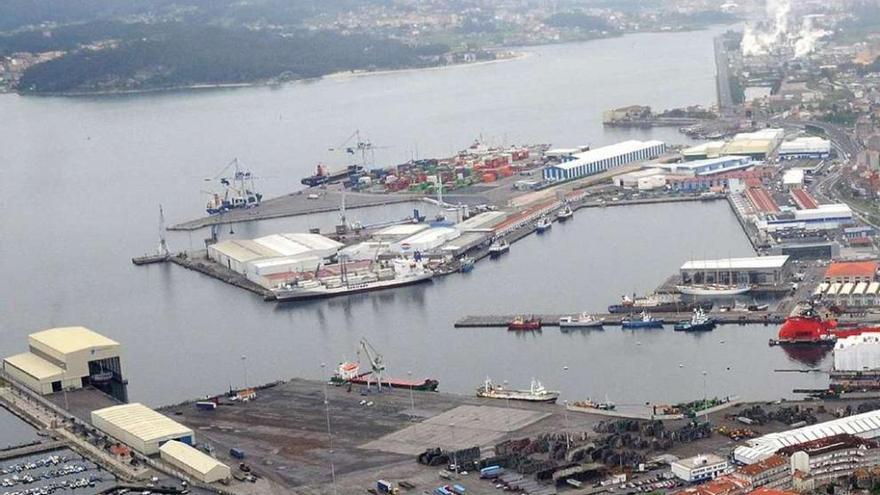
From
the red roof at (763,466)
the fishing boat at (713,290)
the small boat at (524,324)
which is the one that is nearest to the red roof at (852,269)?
the fishing boat at (713,290)

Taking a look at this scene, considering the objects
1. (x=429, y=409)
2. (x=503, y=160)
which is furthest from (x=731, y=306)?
(x=503, y=160)

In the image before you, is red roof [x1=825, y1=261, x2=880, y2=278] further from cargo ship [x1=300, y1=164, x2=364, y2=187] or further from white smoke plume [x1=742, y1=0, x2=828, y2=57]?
white smoke plume [x1=742, y1=0, x2=828, y2=57]

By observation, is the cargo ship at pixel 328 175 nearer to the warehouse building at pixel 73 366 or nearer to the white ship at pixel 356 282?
the white ship at pixel 356 282

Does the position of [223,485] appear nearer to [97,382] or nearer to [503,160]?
[97,382]

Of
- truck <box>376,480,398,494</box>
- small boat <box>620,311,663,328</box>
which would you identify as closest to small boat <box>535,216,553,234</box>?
small boat <box>620,311,663,328</box>

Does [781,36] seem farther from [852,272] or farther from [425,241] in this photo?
[852,272]
